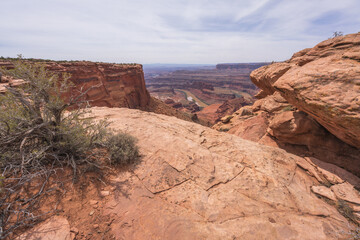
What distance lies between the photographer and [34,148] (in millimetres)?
3209

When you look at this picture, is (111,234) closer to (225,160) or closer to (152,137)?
(152,137)

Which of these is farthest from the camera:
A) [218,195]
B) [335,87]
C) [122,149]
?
[335,87]

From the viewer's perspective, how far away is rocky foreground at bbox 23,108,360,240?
2611 millimetres

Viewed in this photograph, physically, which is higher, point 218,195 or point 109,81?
point 109,81

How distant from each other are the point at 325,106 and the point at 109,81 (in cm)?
2518

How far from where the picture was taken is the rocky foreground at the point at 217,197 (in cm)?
261

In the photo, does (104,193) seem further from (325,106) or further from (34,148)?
(325,106)

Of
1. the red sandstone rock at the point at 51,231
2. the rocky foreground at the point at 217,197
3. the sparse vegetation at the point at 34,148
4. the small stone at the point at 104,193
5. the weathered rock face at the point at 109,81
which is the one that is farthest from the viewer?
the weathered rock face at the point at 109,81

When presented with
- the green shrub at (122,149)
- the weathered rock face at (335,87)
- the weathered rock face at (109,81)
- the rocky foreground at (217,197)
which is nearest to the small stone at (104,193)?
the rocky foreground at (217,197)

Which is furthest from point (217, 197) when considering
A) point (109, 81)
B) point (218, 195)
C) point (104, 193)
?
point (109, 81)

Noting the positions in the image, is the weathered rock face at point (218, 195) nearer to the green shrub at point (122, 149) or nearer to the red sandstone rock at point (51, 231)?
the green shrub at point (122, 149)

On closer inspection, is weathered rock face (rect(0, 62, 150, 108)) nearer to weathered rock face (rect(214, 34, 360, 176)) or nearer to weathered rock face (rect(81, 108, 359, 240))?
weathered rock face (rect(81, 108, 359, 240))

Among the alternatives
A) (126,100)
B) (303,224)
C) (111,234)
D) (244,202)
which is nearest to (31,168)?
(111,234)

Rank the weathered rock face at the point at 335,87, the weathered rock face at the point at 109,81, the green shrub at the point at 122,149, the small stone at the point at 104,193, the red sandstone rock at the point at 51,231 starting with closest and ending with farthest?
the red sandstone rock at the point at 51,231 → the small stone at the point at 104,193 → the green shrub at the point at 122,149 → the weathered rock face at the point at 335,87 → the weathered rock face at the point at 109,81
